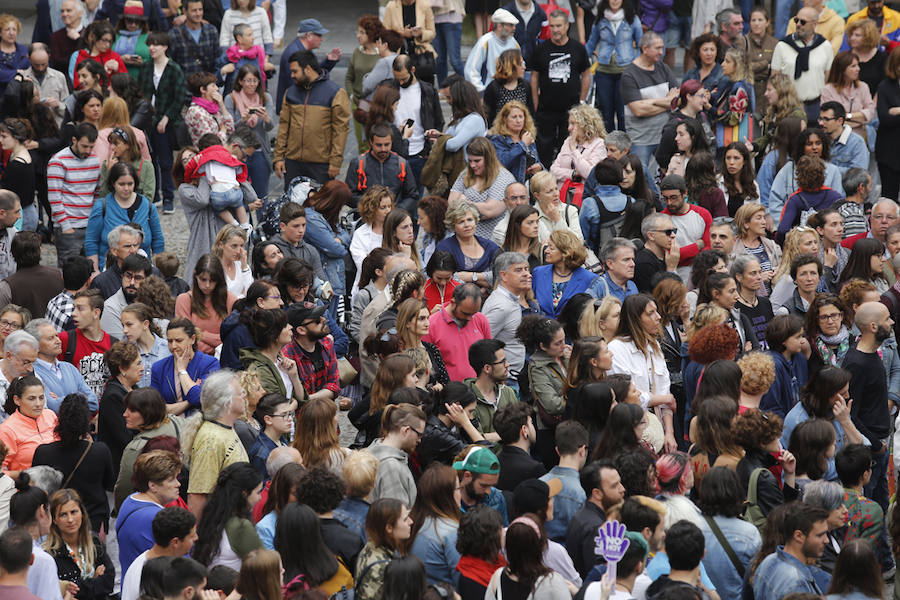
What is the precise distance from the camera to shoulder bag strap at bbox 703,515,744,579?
6734 millimetres

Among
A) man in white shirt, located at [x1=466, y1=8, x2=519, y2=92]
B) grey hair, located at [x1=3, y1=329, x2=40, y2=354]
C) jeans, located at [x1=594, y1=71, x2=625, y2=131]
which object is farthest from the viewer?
jeans, located at [x1=594, y1=71, x2=625, y2=131]

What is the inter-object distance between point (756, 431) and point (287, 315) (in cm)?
312

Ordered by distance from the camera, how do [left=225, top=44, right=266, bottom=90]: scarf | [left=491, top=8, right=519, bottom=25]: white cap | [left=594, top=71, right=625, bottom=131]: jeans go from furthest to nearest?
1. [left=594, top=71, right=625, bottom=131]: jeans
2. [left=225, top=44, right=266, bottom=90]: scarf
3. [left=491, top=8, right=519, bottom=25]: white cap

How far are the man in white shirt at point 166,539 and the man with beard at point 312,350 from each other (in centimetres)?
229

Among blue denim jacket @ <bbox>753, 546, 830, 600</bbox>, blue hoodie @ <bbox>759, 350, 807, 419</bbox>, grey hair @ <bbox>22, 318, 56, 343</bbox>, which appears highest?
grey hair @ <bbox>22, 318, 56, 343</bbox>

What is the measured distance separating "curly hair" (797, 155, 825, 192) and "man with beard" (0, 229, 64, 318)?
20.5ft

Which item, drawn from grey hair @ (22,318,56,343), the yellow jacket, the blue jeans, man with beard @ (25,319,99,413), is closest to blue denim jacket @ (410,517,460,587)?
man with beard @ (25,319,99,413)

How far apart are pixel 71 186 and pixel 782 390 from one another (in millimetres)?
6593

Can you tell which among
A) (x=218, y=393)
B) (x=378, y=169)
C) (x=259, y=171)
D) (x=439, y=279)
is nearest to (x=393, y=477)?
(x=218, y=393)

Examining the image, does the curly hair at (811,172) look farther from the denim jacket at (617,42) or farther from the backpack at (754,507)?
the backpack at (754,507)

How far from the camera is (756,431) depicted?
7.46 meters

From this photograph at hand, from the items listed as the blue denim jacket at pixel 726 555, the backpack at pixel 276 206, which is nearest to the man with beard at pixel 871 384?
the blue denim jacket at pixel 726 555

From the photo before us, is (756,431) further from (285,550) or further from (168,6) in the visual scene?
(168,6)

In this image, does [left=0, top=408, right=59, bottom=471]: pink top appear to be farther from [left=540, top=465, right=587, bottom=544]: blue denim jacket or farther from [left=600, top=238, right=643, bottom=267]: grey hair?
[left=600, top=238, right=643, bottom=267]: grey hair
